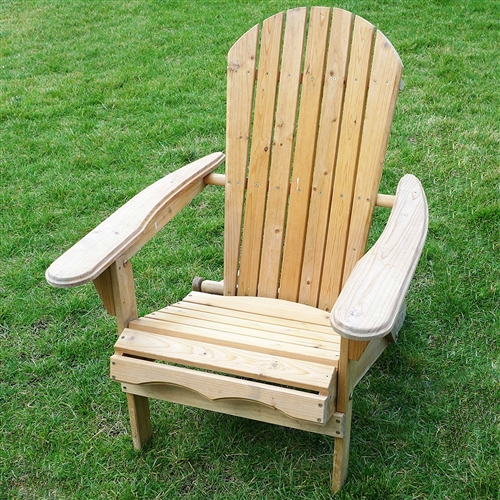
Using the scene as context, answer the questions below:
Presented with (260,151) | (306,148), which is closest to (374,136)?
(306,148)

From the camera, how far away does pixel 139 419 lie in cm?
219

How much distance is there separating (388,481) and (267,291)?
814 millimetres

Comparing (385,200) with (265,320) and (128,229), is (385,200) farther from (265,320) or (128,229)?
(128,229)

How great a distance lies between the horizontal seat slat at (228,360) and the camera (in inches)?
70.6

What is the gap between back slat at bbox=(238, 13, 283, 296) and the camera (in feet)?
7.57

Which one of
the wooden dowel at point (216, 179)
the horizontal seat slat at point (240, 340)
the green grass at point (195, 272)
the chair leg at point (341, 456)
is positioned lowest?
the green grass at point (195, 272)

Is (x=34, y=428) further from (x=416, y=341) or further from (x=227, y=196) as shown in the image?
(x=416, y=341)

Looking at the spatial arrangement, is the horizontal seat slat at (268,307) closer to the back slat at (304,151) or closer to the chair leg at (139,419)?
the back slat at (304,151)

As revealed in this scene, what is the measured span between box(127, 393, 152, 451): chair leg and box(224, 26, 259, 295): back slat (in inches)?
22.9

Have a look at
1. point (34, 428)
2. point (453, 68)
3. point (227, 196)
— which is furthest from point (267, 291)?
point (453, 68)

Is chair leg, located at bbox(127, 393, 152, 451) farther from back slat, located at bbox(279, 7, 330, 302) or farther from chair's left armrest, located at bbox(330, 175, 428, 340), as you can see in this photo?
chair's left armrest, located at bbox(330, 175, 428, 340)

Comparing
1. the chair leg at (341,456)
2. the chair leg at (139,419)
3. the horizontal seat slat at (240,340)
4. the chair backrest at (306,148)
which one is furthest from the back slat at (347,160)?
the chair leg at (139,419)

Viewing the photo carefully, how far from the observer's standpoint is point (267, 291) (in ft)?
8.13

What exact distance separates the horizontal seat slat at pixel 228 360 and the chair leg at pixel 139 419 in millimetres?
245
